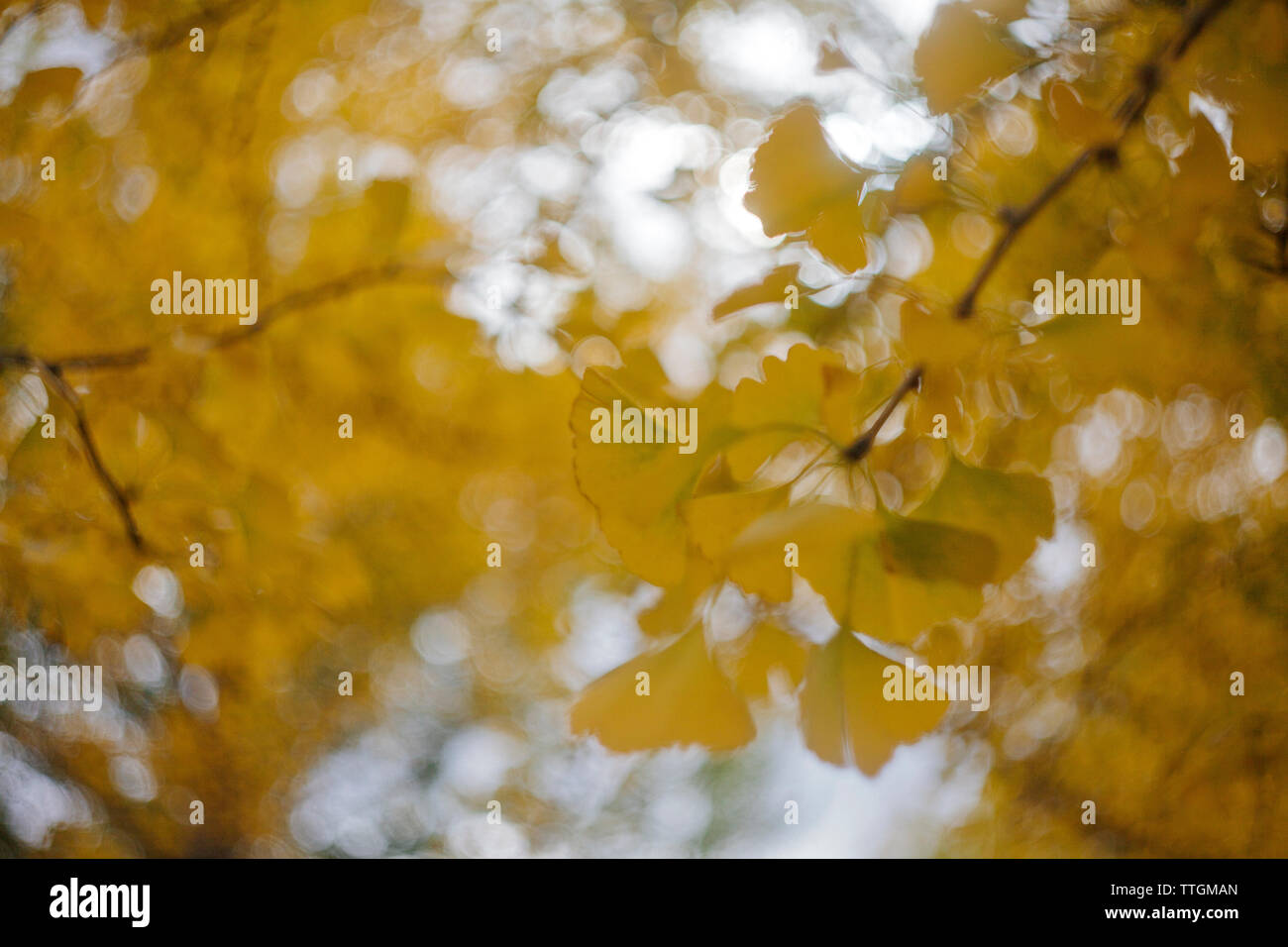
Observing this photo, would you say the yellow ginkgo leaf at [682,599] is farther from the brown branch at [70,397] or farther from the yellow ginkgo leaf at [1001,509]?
the brown branch at [70,397]

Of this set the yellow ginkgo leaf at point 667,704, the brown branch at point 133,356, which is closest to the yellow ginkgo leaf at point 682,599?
the yellow ginkgo leaf at point 667,704

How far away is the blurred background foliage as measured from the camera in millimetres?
754

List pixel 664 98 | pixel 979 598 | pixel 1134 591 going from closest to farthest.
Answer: pixel 979 598, pixel 1134 591, pixel 664 98

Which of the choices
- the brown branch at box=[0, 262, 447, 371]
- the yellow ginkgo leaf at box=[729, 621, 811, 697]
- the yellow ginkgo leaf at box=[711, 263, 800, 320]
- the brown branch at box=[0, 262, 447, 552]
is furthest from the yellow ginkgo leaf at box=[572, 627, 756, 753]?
the brown branch at box=[0, 262, 447, 371]

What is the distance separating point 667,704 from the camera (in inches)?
10.6

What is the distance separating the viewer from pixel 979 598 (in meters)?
0.25

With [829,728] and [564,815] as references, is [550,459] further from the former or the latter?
[829,728]

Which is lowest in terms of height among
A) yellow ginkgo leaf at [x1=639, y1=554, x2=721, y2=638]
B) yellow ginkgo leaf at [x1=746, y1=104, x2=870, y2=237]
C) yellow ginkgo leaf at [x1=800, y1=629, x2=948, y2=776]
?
yellow ginkgo leaf at [x1=800, y1=629, x2=948, y2=776]

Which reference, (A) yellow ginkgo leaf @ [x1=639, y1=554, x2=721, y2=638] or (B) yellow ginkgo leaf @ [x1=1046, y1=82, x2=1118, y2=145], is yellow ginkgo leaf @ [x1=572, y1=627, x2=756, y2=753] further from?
(B) yellow ginkgo leaf @ [x1=1046, y1=82, x2=1118, y2=145]

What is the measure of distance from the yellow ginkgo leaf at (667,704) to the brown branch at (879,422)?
81 mm

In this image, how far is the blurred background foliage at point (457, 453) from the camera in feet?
2.48

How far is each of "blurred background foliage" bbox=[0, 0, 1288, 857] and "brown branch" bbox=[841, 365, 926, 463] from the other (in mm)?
305
